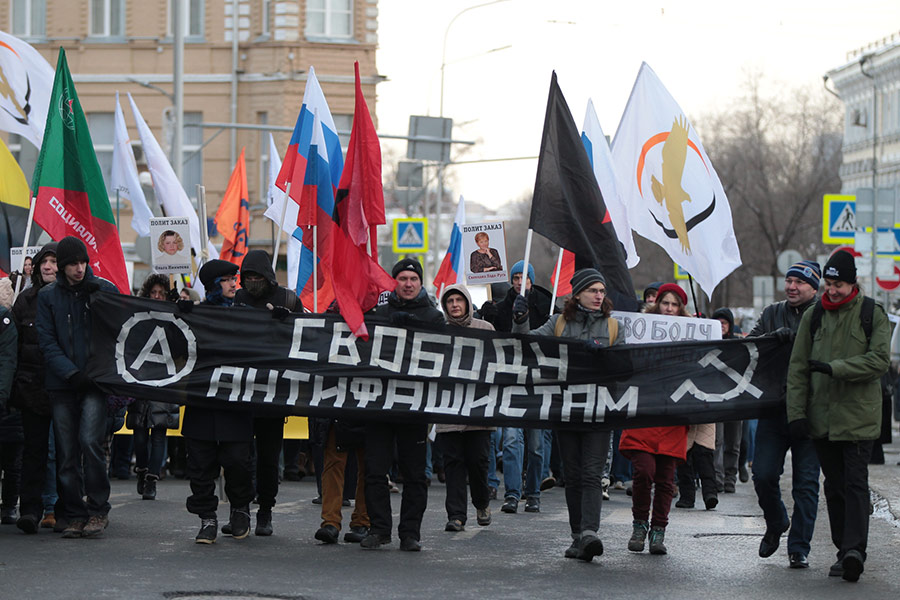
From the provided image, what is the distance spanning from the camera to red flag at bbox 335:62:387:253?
11219mm

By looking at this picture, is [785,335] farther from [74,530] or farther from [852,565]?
[74,530]

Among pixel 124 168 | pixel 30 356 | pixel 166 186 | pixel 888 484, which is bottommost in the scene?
pixel 888 484

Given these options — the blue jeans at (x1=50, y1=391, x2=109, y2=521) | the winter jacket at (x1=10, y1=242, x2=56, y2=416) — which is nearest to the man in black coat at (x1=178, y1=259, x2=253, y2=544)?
the blue jeans at (x1=50, y1=391, x2=109, y2=521)

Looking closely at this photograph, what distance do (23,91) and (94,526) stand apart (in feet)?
17.4

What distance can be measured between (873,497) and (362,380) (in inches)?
256

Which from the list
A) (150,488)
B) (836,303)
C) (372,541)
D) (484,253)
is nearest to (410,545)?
(372,541)

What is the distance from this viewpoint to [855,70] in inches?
3046

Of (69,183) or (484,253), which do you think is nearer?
(69,183)

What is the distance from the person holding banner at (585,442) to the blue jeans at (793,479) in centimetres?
103

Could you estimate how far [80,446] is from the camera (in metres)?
10.6

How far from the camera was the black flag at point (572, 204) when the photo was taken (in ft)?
37.1

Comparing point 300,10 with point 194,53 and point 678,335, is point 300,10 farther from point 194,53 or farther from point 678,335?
point 678,335

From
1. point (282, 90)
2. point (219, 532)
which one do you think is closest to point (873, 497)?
point (219, 532)

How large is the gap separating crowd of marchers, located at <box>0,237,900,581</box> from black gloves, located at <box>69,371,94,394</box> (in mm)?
15
